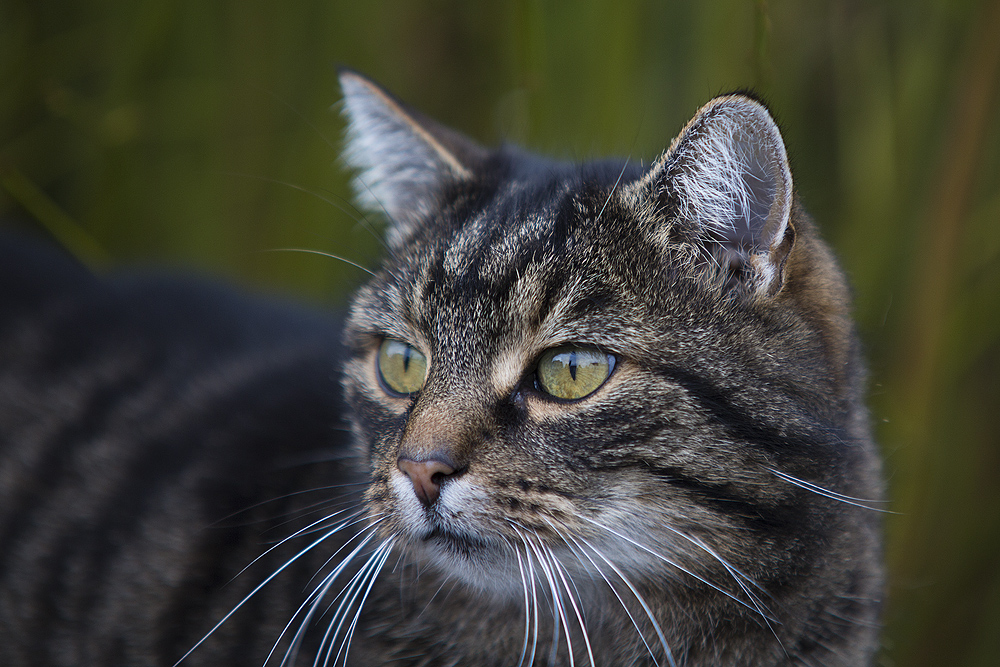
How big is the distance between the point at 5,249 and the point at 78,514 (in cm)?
74

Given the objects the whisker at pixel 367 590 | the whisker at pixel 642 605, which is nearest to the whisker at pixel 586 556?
the whisker at pixel 642 605

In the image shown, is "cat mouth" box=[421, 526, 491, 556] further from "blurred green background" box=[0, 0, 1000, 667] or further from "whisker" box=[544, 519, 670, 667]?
"blurred green background" box=[0, 0, 1000, 667]

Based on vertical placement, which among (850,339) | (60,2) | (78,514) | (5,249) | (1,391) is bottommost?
(78,514)

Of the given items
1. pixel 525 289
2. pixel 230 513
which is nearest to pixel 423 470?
pixel 525 289

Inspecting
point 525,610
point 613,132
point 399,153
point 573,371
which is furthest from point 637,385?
point 613,132

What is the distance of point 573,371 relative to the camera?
108 centimetres

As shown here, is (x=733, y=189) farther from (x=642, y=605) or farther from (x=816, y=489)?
(x=642, y=605)

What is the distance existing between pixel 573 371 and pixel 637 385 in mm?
84

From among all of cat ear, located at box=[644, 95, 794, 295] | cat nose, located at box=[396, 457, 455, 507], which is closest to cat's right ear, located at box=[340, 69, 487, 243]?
cat ear, located at box=[644, 95, 794, 295]

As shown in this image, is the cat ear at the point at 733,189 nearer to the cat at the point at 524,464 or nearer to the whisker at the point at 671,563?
the cat at the point at 524,464

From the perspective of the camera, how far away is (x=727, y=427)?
103cm

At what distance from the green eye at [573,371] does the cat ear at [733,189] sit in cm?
21

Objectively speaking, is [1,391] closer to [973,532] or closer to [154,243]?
[154,243]

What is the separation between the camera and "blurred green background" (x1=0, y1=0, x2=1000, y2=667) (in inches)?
67.2
